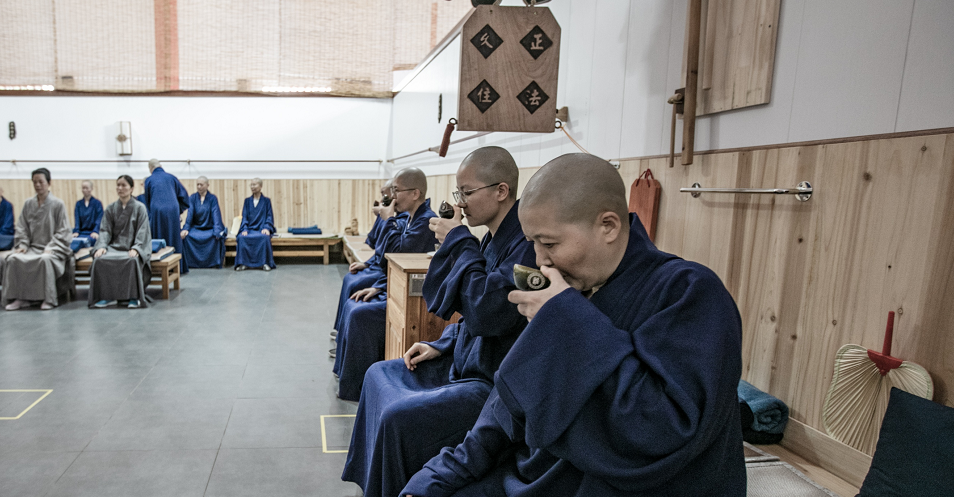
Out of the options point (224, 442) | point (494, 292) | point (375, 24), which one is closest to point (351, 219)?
point (375, 24)

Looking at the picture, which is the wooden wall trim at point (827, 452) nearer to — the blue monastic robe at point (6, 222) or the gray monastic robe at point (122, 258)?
the gray monastic robe at point (122, 258)

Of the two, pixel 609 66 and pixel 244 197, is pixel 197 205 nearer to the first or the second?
pixel 244 197

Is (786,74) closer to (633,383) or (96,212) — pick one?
(633,383)

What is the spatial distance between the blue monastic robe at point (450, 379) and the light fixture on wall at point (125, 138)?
8.62 meters

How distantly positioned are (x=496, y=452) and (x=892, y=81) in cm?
140

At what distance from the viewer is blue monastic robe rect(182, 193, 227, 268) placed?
8.09 m

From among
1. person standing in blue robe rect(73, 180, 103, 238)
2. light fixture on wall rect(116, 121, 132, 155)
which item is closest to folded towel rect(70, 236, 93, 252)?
person standing in blue robe rect(73, 180, 103, 238)

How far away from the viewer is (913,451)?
119 cm

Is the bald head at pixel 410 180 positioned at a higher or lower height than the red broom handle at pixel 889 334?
higher

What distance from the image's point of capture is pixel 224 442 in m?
2.73

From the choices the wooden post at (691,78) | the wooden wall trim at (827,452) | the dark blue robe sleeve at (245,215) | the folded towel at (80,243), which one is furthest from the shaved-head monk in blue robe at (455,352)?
the dark blue robe sleeve at (245,215)

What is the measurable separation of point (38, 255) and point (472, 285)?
5.71 metres

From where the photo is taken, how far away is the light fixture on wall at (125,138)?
866 centimetres

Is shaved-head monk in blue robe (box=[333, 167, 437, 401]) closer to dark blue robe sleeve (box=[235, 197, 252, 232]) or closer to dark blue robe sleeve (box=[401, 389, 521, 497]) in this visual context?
dark blue robe sleeve (box=[401, 389, 521, 497])
